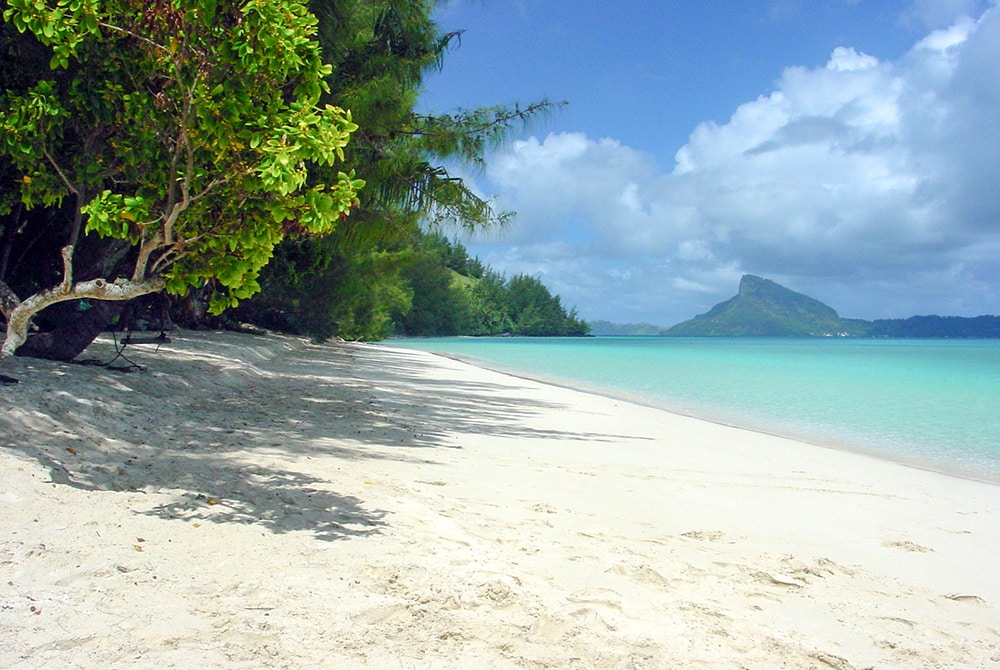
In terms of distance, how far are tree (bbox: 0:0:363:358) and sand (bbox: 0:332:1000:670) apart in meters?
1.30

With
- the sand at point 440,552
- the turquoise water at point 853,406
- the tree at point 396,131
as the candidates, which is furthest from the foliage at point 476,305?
the sand at point 440,552

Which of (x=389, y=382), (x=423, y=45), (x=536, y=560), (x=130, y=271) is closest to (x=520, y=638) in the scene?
(x=536, y=560)

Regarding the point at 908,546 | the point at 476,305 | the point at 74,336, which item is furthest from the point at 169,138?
the point at 476,305

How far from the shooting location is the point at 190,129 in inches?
161

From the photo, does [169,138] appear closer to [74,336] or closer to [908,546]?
[74,336]

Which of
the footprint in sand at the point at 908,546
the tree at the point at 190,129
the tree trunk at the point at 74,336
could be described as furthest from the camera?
the tree trunk at the point at 74,336

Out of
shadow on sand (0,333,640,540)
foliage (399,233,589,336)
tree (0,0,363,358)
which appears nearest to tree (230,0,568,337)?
shadow on sand (0,333,640,540)

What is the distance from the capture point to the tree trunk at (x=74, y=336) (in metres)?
7.83

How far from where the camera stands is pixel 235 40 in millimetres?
→ 3617

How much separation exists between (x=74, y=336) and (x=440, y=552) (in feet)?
22.5

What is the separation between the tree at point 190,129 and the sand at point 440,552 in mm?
1300

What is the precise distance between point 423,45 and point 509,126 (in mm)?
1861

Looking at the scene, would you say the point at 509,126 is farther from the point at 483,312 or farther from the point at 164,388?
the point at 483,312

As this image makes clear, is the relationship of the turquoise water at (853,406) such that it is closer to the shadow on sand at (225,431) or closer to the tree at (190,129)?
the shadow on sand at (225,431)
